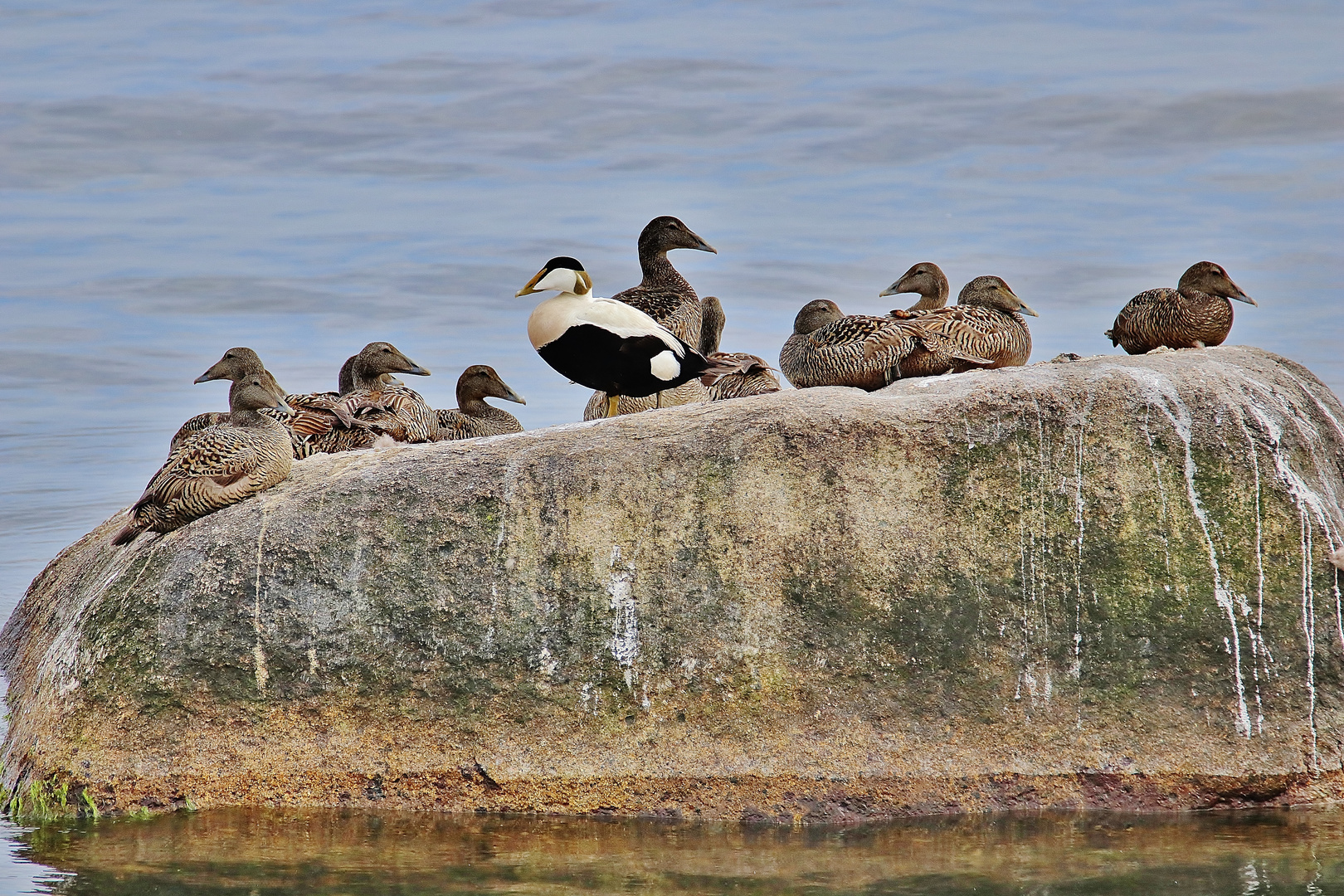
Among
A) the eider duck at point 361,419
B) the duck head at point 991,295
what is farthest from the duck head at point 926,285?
the eider duck at point 361,419

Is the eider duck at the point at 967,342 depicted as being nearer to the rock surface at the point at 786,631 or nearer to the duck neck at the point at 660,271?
the rock surface at the point at 786,631

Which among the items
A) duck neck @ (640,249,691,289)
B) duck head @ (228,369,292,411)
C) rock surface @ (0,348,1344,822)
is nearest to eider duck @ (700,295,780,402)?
duck neck @ (640,249,691,289)

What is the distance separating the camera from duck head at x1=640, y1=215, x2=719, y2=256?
1235cm

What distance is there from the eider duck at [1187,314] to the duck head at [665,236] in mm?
4067

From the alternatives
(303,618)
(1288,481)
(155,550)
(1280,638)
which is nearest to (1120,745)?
(1280,638)

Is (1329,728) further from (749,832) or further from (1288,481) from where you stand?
(749,832)

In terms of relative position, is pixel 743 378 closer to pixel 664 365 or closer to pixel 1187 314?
pixel 664 365

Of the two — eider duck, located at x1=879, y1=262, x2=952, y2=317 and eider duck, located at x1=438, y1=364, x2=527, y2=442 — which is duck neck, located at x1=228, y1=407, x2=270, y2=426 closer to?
eider duck, located at x1=438, y1=364, x2=527, y2=442

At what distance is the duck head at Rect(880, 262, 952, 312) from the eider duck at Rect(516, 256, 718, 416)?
2754 millimetres

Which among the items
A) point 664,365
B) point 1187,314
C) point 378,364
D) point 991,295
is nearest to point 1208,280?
point 1187,314

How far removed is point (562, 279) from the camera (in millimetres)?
8438

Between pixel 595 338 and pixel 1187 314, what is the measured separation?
3.45 metres

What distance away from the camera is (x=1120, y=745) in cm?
635

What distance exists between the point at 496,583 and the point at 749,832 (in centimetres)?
146
